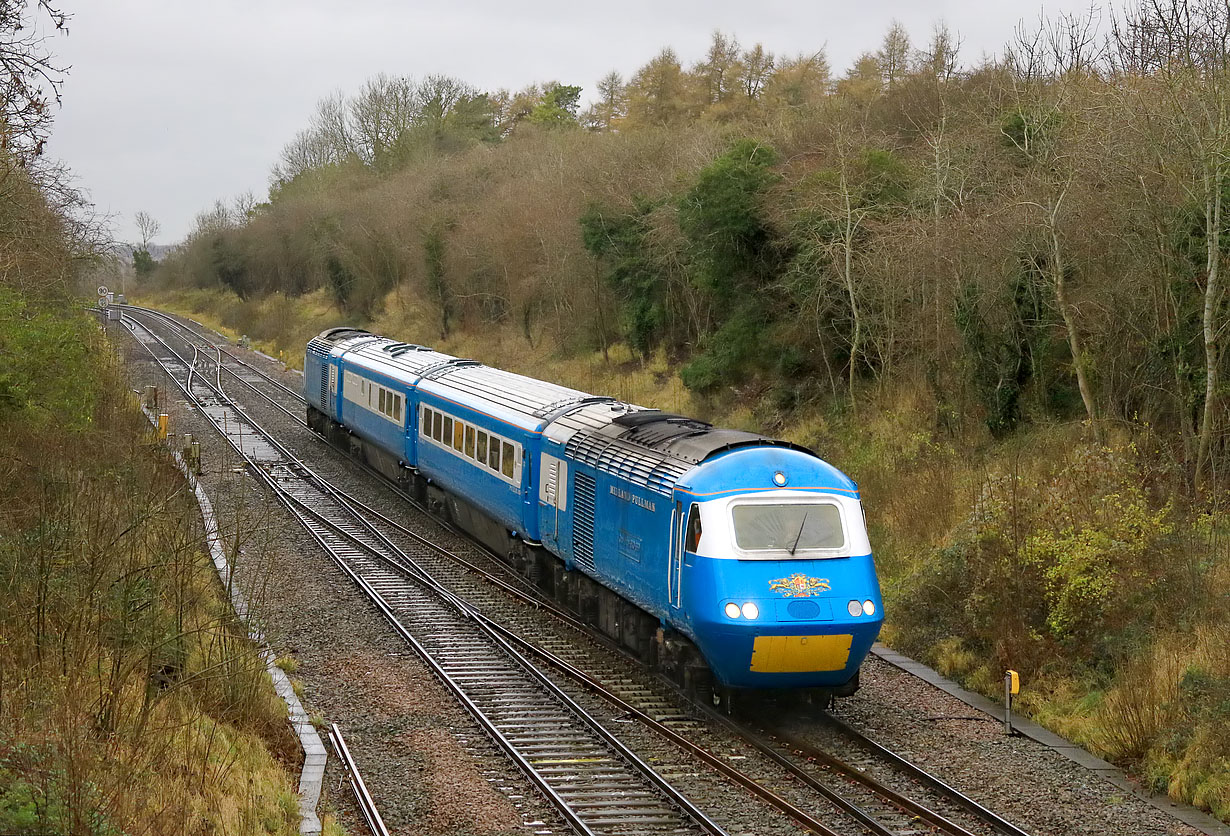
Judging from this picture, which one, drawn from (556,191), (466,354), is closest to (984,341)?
(556,191)

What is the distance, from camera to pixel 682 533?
1273cm

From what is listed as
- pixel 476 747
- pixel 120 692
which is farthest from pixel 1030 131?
pixel 120 692

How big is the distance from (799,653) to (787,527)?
4.28 ft

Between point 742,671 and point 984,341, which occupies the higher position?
point 984,341

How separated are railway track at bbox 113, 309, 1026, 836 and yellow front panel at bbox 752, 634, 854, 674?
0.79m

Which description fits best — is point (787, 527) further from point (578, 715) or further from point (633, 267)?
point (633, 267)

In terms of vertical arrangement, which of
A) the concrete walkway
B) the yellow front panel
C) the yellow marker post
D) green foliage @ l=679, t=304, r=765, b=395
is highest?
green foliage @ l=679, t=304, r=765, b=395

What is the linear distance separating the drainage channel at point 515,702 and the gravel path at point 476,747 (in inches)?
10.1

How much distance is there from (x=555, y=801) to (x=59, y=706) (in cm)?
415

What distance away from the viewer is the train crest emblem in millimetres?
12016

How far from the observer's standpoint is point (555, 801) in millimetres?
10586

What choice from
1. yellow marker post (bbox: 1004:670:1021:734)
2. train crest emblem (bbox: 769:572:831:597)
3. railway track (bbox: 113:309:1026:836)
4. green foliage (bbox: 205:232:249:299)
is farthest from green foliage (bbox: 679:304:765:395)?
green foliage (bbox: 205:232:249:299)

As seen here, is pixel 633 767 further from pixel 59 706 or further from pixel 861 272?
pixel 861 272

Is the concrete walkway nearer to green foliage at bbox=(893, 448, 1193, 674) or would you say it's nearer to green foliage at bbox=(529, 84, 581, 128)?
green foliage at bbox=(893, 448, 1193, 674)
